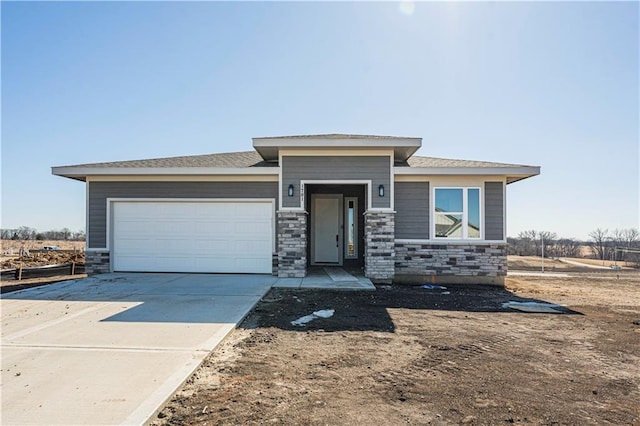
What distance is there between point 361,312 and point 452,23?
24.2 feet

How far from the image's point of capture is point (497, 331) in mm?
5160

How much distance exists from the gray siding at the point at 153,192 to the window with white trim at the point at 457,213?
4.56 metres

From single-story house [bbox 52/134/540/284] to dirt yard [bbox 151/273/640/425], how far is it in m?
3.06

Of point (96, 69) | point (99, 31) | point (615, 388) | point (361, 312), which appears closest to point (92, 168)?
point (96, 69)

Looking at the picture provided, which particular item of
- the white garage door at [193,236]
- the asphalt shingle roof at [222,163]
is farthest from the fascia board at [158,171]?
the white garage door at [193,236]

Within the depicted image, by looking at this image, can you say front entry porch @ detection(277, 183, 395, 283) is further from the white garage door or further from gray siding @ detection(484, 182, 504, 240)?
gray siding @ detection(484, 182, 504, 240)

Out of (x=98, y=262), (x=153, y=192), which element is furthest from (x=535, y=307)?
(x=98, y=262)

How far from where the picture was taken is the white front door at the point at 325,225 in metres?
12.7

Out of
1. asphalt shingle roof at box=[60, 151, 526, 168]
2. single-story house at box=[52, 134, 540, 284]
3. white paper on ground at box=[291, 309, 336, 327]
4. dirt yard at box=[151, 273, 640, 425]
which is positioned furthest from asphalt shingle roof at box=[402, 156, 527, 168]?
white paper on ground at box=[291, 309, 336, 327]

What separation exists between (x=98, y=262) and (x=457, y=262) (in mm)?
10031

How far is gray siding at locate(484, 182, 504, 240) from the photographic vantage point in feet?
31.8

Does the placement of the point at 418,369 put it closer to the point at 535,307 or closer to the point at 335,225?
the point at 535,307

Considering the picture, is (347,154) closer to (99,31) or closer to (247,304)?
(247,304)

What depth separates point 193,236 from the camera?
393 inches
